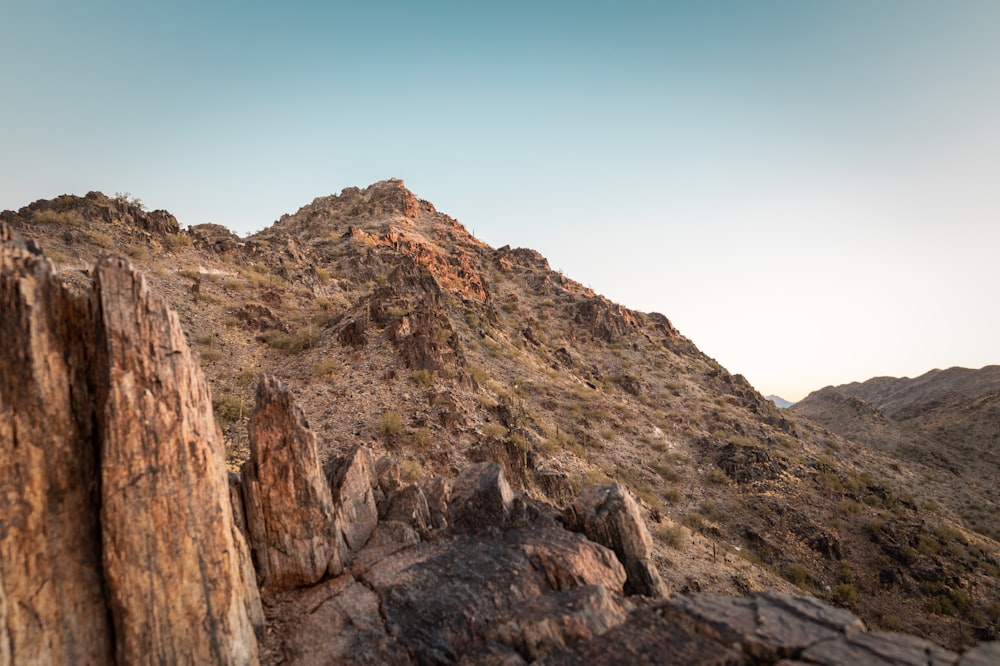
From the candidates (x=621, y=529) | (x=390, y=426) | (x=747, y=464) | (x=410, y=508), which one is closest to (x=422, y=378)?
(x=390, y=426)

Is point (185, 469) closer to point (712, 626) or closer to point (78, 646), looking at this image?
point (78, 646)

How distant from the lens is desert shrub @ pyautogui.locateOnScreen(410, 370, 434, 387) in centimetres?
1924

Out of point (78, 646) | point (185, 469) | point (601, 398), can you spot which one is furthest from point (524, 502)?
point (601, 398)

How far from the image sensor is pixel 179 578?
5617mm

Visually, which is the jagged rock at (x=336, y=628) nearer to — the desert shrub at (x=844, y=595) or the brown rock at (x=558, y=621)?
the brown rock at (x=558, y=621)

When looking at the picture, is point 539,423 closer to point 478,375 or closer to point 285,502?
point 478,375

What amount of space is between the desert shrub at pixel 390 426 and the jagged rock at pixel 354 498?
6073 mm

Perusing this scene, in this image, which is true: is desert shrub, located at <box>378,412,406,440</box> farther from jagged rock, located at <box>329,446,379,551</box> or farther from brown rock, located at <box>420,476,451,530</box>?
jagged rock, located at <box>329,446,379,551</box>

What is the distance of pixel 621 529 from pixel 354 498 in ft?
17.6

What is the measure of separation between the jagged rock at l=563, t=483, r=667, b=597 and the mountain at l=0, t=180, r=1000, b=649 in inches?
16.8

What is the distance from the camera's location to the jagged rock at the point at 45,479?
198 inches

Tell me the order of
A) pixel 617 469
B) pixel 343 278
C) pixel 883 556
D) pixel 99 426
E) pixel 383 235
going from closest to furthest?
pixel 99 426 < pixel 883 556 < pixel 617 469 < pixel 343 278 < pixel 383 235

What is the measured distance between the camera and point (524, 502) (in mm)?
9078

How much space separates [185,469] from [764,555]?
69.7 ft
